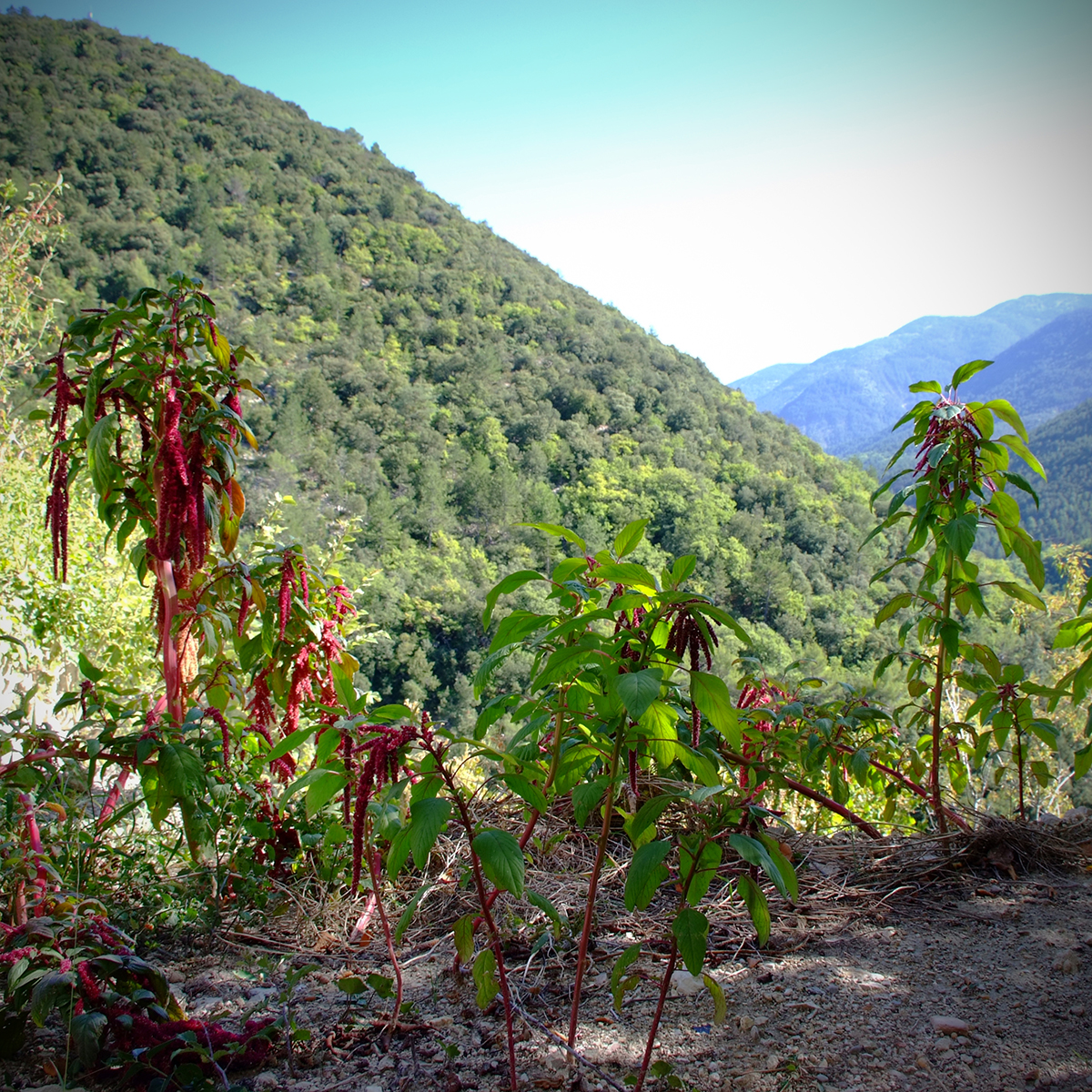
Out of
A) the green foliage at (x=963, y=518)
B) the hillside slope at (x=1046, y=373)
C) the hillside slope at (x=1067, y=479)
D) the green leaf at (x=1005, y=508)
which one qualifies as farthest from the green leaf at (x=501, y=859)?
the hillside slope at (x=1046, y=373)

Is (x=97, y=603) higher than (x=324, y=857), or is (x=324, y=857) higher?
(x=97, y=603)

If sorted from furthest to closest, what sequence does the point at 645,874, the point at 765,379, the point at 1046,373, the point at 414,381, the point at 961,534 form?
the point at 765,379 < the point at 1046,373 < the point at 414,381 < the point at 961,534 < the point at 645,874

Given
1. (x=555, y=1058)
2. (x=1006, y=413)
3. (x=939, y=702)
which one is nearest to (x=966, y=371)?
(x=1006, y=413)

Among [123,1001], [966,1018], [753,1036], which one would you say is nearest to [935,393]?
[966,1018]

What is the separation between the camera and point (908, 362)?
475 ft

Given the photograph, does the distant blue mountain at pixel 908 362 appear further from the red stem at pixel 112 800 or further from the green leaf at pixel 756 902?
the green leaf at pixel 756 902

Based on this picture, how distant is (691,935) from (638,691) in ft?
1.12

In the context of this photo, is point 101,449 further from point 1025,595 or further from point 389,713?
point 1025,595

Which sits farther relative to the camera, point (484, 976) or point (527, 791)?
point (484, 976)

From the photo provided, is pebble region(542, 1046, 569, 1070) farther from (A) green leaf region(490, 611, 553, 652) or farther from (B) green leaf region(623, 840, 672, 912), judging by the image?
(A) green leaf region(490, 611, 553, 652)

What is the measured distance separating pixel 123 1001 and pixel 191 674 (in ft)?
2.69

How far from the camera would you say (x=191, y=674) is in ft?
5.59

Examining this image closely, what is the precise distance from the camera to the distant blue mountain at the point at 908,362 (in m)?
96.5

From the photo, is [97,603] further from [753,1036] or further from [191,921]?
[753,1036]
